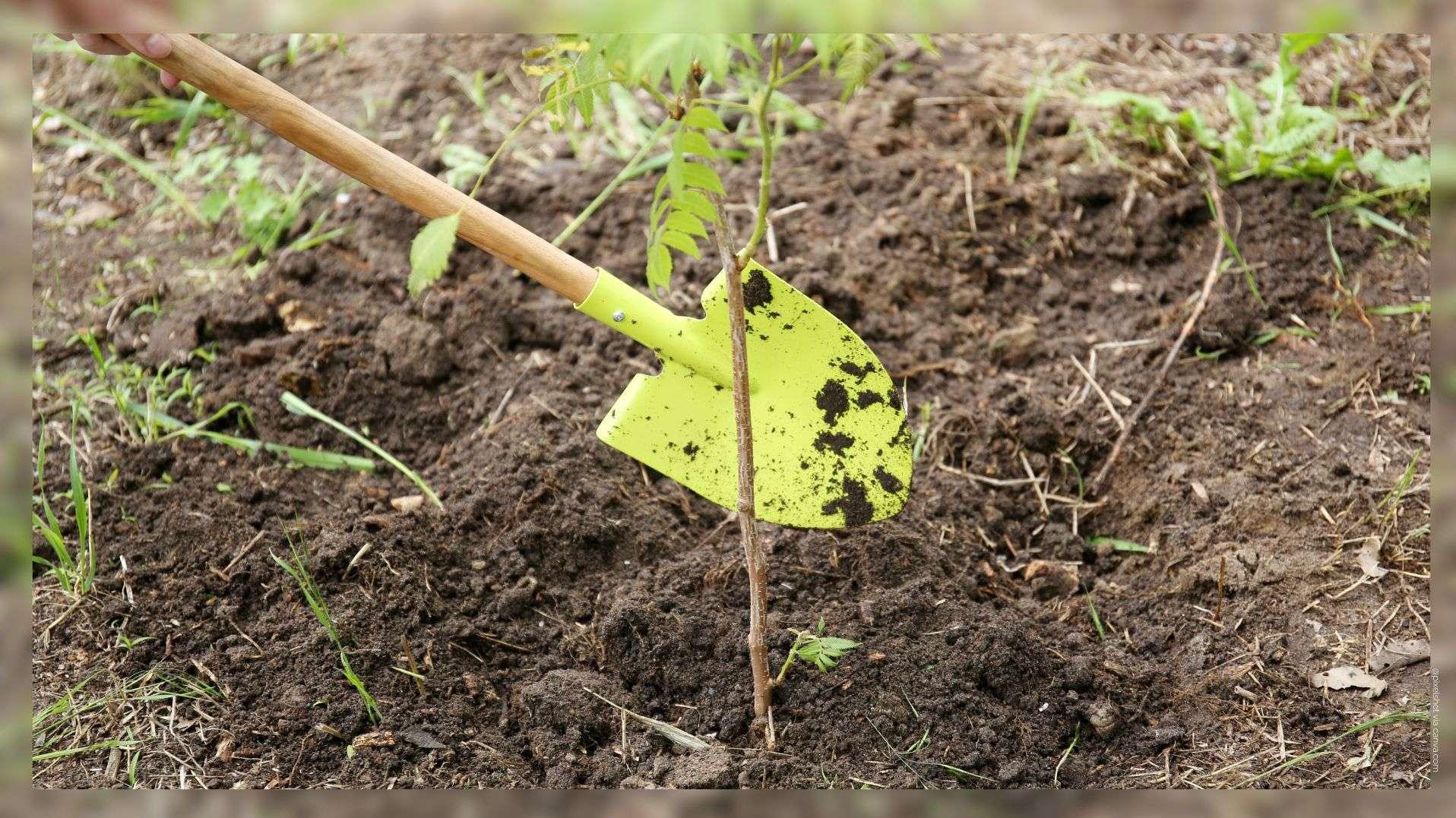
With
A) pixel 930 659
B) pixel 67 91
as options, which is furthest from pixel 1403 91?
pixel 67 91

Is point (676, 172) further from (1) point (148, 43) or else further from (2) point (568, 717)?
(2) point (568, 717)

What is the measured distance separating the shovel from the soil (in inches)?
1.7

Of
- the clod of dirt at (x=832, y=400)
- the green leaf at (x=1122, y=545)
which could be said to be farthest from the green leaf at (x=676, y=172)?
the green leaf at (x=1122, y=545)

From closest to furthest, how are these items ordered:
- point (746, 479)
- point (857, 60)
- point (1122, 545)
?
point (857, 60) < point (746, 479) < point (1122, 545)

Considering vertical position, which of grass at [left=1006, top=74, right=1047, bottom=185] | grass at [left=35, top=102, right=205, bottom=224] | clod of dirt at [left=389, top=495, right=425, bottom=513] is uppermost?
grass at [left=1006, top=74, right=1047, bottom=185]

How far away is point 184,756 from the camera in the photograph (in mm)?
1701

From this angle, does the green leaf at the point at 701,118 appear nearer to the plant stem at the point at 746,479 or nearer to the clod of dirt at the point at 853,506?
the plant stem at the point at 746,479

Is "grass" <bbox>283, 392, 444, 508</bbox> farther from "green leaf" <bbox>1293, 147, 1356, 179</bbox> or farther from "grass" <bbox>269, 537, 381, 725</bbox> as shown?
"green leaf" <bbox>1293, 147, 1356, 179</bbox>

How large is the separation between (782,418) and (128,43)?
1.10 metres

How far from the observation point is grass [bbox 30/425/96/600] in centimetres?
191

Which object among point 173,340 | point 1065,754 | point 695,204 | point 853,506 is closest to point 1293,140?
point 853,506

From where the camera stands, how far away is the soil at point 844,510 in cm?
175

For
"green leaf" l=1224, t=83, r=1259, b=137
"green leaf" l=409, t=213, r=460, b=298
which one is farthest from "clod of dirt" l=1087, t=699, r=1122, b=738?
"green leaf" l=1224, t=83, r=1259, b=137

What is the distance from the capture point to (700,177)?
1.34 m
